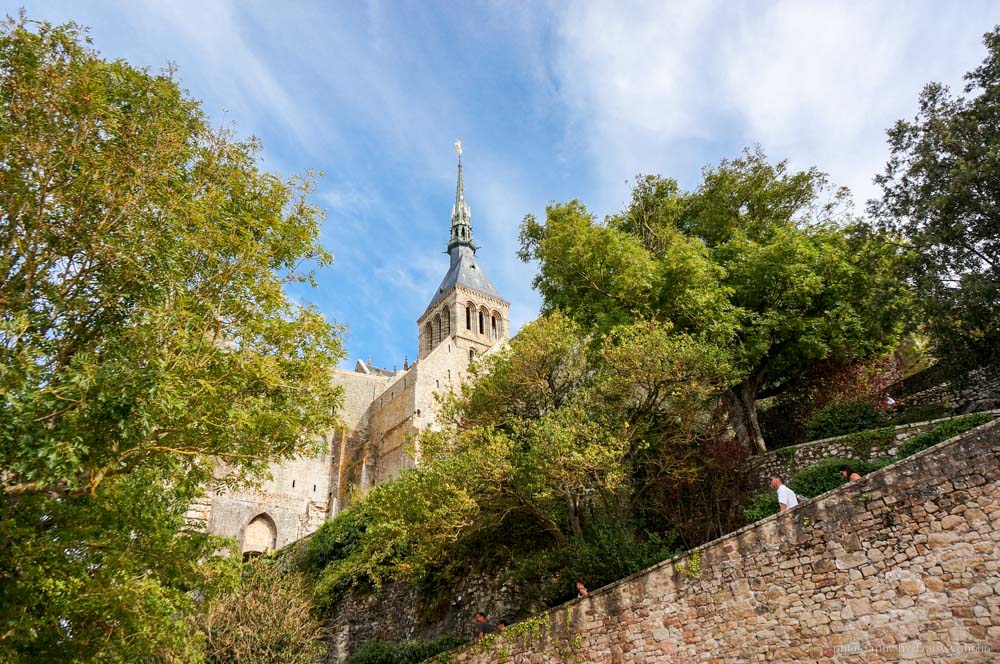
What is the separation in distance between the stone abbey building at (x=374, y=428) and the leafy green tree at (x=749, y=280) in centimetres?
1163

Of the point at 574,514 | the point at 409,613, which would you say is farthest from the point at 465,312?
the point at 574,514

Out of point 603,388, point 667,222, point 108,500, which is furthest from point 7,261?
point 667,222

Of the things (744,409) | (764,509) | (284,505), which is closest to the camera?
(764,509)

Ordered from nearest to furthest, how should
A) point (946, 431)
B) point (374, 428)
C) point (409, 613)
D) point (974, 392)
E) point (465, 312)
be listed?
point (946, 431) → point (974, 392) → point (409, 613) → point (374, 428) → point (465, 312)

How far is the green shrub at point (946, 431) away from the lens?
966cm

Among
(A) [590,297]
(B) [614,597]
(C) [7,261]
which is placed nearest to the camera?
(C) [7,261]

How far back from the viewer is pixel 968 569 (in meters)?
7.07

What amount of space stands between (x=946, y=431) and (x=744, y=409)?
5763 millimetres

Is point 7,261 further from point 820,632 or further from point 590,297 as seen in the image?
point 590,297

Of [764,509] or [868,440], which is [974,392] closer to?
[868,440]

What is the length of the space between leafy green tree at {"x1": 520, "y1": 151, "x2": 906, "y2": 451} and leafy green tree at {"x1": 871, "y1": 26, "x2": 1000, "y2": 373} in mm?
971

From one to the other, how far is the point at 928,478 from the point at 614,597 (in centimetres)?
465

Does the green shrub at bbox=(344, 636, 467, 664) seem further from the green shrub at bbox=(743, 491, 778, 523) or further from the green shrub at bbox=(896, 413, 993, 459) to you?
the green shrub at bbox=(896, 413, 993, 459)

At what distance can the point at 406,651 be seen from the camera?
13633 millimetres
